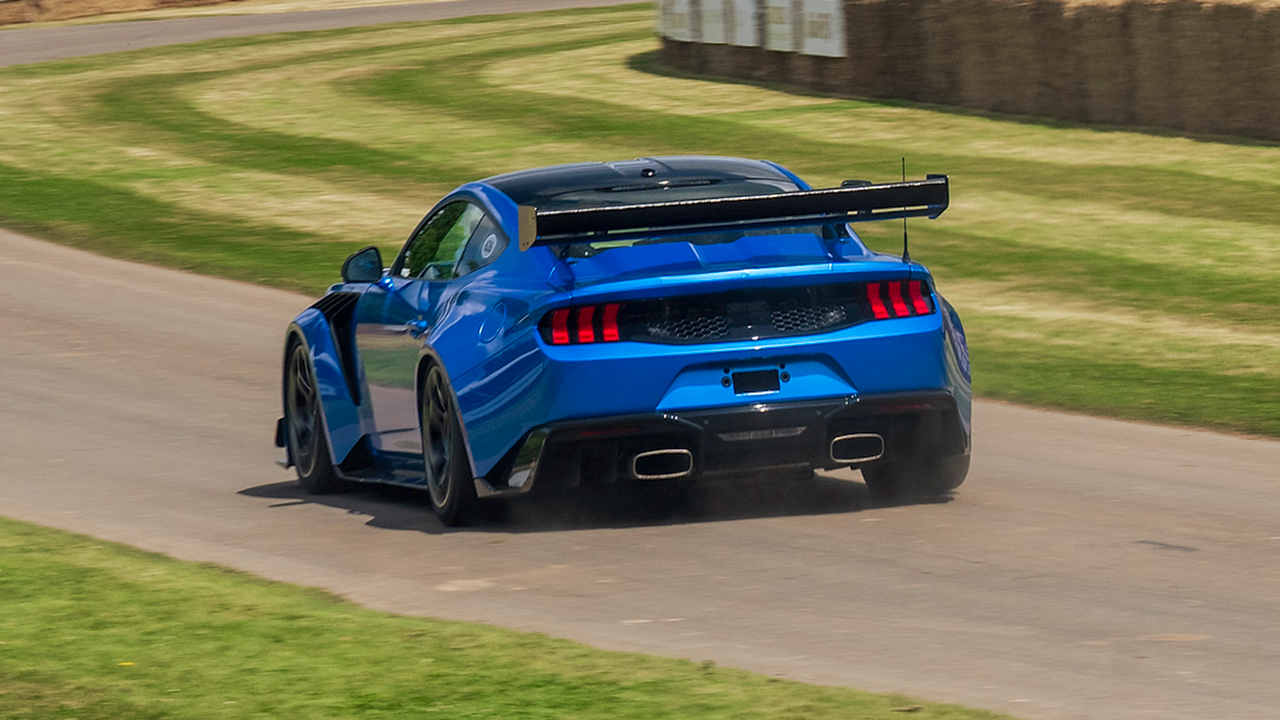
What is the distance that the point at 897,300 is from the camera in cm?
813

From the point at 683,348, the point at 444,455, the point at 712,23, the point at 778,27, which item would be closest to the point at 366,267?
the point at 444,455

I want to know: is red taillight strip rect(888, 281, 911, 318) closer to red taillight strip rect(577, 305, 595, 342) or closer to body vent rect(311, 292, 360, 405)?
red taillight strip rect(577, 305, 595, 342)

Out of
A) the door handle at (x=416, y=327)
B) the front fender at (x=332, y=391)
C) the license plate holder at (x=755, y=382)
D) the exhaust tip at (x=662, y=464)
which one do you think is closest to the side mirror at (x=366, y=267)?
the front fender at (x=332, y=391)

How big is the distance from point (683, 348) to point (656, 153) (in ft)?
51.6

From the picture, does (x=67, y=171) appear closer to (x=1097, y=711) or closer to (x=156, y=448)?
(x=156, y=448)

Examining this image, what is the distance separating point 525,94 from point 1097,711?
82.6ft

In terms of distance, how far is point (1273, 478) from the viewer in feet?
29.9

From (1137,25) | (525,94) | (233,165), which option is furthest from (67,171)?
(1137,25)

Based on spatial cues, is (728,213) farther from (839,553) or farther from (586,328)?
(839,553)

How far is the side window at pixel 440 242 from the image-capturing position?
8.88 m

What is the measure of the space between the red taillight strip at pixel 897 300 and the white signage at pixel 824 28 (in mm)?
19847

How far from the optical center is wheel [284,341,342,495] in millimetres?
9688

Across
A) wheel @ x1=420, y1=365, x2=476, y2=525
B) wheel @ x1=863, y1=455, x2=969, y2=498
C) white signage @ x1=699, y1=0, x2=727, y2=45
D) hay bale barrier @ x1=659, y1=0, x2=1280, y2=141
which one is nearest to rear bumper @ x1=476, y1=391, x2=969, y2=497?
wheel @ x1=420, y1=365, x2=476, y2=525

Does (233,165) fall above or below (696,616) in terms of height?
below
